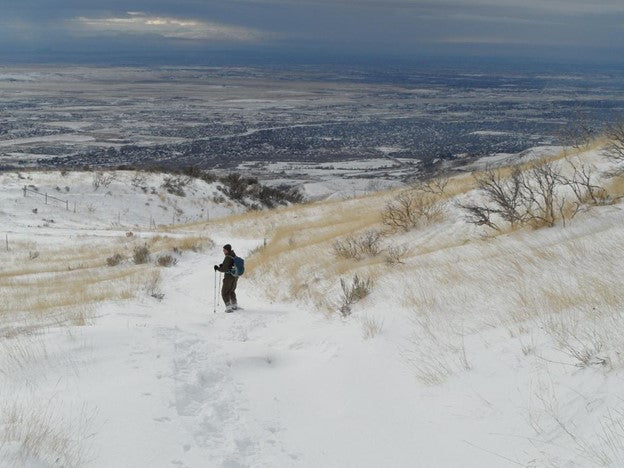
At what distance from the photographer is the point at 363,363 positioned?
6.27 metres

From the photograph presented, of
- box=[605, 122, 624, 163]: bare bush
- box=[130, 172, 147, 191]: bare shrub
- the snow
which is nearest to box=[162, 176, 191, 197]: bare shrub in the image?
box=[130, 172, 147, 191]: bare shrub

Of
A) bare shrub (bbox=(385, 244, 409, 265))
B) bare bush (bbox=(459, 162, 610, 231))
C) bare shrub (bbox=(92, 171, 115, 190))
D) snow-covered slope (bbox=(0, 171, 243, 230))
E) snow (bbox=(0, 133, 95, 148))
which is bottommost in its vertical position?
snow (bbox=(0, 133, 95, 148))

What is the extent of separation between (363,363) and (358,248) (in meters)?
6.03

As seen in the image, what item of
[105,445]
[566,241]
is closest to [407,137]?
[566,241]

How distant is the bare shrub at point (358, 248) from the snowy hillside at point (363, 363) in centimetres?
7

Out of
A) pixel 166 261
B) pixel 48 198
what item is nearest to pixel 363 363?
pixel 166 261

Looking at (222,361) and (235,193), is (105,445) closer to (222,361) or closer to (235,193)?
(222,361)

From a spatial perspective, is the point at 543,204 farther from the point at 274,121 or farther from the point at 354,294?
the point at 274,121

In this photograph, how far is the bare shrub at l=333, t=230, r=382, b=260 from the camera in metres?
11.7

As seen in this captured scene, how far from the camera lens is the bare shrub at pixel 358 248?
38.5 ft

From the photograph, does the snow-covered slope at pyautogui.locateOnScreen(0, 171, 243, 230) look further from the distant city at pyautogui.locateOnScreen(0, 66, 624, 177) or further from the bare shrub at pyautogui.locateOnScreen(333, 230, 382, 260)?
the distant city at pyautogui.locateOnScreen(0, 66, 624, 177)

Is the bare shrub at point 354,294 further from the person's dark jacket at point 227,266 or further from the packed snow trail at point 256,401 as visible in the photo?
the person's dark jacket at point 227,266

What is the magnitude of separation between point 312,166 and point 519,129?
111 ft

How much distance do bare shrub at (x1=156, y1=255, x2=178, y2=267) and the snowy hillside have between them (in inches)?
175
